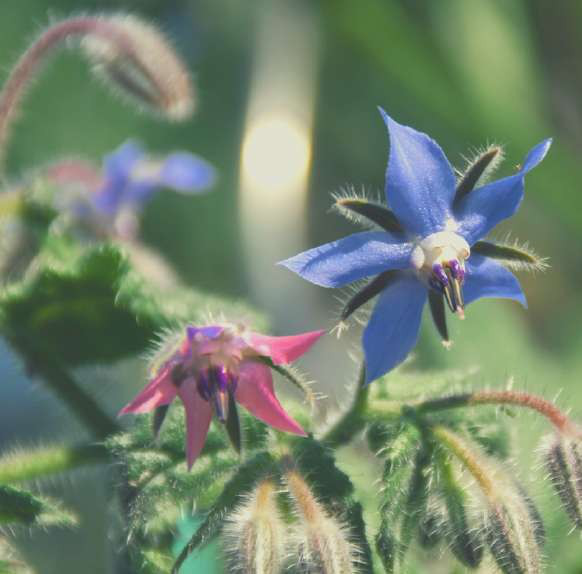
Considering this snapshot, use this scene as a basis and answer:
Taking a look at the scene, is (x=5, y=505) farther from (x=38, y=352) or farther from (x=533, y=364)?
(x=533, y=364)

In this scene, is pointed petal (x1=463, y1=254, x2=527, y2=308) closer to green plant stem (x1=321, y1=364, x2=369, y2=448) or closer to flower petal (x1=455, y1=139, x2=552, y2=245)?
flower petal (x1=455, y1=139, x2=552, y2=245)

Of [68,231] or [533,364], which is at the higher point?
[68,231]

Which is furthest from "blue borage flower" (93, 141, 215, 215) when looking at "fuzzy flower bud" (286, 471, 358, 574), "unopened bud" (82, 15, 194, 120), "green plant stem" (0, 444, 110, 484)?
"fuzzy flower bud" (286, 471, 358, 574)

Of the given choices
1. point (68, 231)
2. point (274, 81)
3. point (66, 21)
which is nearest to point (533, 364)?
point (68, 231)

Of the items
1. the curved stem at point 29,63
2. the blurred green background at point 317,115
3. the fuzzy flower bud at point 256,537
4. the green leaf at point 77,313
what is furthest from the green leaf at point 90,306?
the blurred green background at point 317,115

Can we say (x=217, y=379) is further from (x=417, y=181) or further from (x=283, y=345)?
(x=417, y=181)
